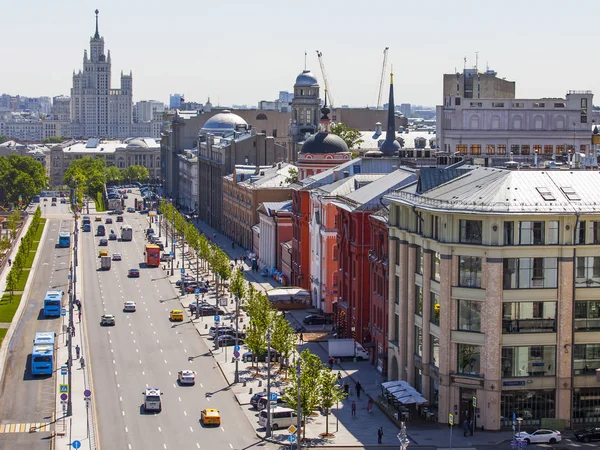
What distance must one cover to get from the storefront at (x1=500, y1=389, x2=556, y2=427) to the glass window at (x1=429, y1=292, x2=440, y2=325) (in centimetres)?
740

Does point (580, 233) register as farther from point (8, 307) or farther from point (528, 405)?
point (8, 307)

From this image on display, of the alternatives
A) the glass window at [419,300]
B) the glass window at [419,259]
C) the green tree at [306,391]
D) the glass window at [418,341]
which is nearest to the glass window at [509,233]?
the glass window at [419,259]

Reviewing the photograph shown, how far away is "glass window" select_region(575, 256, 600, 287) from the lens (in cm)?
8675

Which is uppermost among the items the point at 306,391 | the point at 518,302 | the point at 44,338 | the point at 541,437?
the point at 518,302

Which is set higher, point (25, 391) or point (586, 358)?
point (586, 358)

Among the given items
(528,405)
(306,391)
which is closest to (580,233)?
(528,405)

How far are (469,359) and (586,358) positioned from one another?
27.2 ft

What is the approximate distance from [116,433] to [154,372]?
21.2 m

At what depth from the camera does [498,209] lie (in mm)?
84875

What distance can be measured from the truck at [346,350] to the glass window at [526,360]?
27727mm

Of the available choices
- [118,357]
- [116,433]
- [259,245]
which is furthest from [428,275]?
[259,245]

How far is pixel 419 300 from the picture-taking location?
308 ft

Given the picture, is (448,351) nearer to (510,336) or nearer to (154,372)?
(510,336)

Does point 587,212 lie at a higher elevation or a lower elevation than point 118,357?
higher
